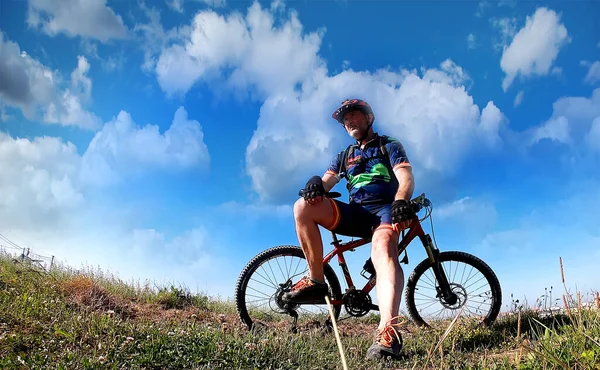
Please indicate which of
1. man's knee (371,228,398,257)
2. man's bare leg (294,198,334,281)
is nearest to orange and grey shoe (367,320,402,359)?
man's knee (371,228,398,257)

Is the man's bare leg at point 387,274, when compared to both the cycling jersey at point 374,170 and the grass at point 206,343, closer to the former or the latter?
the grass at point 206,343

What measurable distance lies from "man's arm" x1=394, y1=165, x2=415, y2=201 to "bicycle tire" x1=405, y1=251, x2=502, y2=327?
5.34 feet

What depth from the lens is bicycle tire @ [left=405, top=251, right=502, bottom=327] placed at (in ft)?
22.4

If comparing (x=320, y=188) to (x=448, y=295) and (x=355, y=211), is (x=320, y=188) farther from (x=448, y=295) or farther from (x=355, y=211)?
(x=448, y=295)

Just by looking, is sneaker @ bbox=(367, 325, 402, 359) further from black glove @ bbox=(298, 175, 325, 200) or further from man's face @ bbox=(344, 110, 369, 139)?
man's face @ bbox=(344, 110, 369, 139)

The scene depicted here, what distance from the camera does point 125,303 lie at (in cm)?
732

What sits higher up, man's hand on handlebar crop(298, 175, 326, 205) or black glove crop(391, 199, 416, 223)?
man's hand on handlebar crop(298, 175, 326, 205)

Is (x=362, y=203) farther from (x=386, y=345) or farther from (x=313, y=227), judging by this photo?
(x=386, y=345)

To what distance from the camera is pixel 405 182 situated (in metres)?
5.66

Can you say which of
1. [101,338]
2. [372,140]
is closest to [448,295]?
[372,140]

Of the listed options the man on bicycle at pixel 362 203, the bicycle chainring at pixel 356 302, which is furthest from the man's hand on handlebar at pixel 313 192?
the bicycle chainring at pixel 356 302

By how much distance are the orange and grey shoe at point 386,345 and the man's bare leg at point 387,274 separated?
0.10 m

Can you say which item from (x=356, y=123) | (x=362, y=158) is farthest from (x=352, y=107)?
(x=362, y=158)

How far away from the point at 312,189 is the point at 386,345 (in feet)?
6.45
